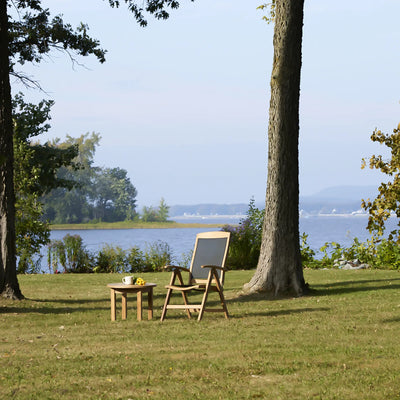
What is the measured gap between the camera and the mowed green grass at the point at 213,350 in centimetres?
410

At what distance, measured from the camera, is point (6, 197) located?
28.2 feet

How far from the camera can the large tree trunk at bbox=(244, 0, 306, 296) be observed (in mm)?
8703

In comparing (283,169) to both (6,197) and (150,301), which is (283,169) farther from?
(6,197)

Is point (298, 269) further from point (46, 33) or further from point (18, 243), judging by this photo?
point (18, 243)

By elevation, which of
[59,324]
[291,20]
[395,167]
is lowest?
[59,324]

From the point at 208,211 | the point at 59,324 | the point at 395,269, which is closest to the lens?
the point at 59,324

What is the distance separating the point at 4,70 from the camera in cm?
874

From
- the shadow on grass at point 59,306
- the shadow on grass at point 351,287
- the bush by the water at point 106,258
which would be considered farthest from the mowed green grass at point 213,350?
the bush by the water at point 106,258

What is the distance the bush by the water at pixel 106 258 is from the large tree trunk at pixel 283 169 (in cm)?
522

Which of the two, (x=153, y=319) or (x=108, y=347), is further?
(x=153, y=319)

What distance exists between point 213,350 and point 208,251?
243cm

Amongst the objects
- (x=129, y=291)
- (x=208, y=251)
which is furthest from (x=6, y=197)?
(x=208, y=251)

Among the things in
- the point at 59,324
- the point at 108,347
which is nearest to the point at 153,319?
the point at 59,324

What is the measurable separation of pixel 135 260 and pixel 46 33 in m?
5.12
